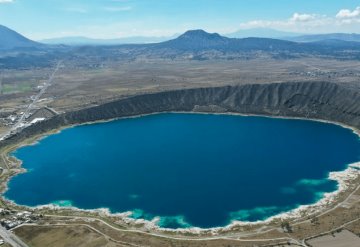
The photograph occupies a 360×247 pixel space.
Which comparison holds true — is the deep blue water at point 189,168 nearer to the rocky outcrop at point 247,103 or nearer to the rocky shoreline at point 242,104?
the rocky shoreline at point 242,104

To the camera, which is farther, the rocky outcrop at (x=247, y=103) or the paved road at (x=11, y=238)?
the rocky outcrop at (x=247, y=103)

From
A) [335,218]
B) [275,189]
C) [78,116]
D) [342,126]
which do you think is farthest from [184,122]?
[335,218]

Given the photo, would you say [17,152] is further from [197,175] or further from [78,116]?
[197,175]

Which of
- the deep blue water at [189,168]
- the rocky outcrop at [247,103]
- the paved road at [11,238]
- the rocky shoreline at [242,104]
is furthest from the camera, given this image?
the rocky outcrop at [247,103]

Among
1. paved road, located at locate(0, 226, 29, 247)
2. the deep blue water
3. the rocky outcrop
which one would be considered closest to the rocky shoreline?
the rocky outcrop

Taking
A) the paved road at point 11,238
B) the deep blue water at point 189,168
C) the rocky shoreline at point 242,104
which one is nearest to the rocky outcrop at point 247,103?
the rocky shoreline at point 242,104

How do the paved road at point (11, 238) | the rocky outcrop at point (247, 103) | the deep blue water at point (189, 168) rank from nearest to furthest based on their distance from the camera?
the paved road at point (11, 238) < the deep blue water at point (189, 168) < the rocky outcrop at point (247, 103)
